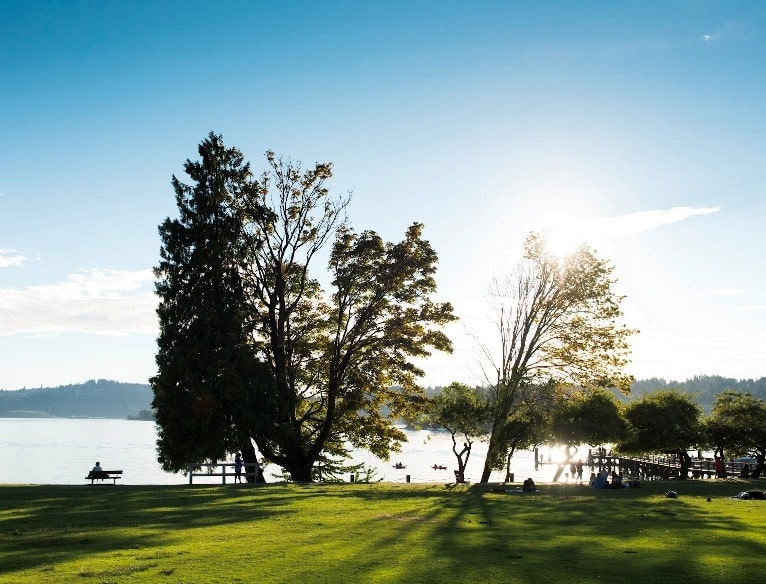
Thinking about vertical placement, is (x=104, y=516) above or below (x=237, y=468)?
above

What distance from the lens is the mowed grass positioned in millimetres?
13703

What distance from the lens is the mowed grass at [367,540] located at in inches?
539

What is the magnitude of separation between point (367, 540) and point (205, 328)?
1201 inches

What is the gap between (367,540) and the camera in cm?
1778

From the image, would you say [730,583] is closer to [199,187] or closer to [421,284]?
[421,284]

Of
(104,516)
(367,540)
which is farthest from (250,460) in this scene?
(367,540)

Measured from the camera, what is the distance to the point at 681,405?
71500mm

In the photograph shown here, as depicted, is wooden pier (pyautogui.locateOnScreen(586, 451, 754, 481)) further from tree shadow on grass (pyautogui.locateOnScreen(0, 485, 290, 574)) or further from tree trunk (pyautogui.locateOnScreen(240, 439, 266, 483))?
tree shadow on grass (pyautogui.locateOnScreen(0, 485, 290, 574))

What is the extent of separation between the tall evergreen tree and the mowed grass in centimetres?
1403

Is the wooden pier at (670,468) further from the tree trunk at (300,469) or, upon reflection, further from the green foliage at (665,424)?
the tree trunk at (300,469)

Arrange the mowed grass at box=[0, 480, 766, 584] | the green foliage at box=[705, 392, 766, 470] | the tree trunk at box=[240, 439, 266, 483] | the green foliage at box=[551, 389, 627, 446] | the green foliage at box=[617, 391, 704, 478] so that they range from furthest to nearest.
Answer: the green foliage at box=[705, 392, 766, 470] < the green foliage at box=[617, 391, 704, 478] < the green foliage at box=[551, 389, 627, 446] < the tree trunk at box=[240, 439, 266, 483] < the mowed grass at box=[0, 480, 766, 584]

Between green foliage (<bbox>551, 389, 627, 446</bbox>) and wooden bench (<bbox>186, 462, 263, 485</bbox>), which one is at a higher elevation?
green foliage (<bbox>551, 389, 627, 446</bbox>)

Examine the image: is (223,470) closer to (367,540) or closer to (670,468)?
(367,540)

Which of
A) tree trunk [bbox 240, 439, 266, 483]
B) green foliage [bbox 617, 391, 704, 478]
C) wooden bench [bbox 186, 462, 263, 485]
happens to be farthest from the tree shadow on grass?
green foliage [bbox 617, 391, 704, 478]
